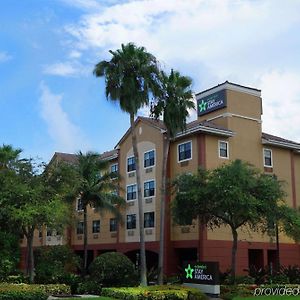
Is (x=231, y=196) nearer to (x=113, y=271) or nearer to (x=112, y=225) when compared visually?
(x=113, y=271)

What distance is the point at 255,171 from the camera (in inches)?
1256

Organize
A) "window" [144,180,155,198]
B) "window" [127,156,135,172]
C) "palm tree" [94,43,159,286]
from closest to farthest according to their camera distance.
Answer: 1. "palm tree" [94,43,159,286]
2. "window" [144,180,155,198]
3. "window" [127,156,135,172]

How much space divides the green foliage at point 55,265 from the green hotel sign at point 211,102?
17300 mm

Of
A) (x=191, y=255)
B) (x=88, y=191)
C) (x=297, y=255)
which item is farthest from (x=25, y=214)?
(x=297, y=255)

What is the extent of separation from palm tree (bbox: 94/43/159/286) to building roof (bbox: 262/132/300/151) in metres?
15.6

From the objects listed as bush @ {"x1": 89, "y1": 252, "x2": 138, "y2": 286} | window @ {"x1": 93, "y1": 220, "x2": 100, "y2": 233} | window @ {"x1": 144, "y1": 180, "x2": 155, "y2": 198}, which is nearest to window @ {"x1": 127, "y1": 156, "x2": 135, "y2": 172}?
window @ {"x1": 144, "y1": 180, "x2": 155, "y2": 198}

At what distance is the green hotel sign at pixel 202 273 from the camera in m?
26.2

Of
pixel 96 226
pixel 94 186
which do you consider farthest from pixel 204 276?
pixel 96 226

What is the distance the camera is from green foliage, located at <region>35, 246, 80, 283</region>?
3288 centimetres

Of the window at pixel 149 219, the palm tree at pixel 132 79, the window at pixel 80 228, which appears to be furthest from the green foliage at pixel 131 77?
the window at pixel 80 228

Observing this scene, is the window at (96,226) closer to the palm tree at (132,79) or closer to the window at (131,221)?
the window at (131,221)

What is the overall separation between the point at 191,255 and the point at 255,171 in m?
16.0

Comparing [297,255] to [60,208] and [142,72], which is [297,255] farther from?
[60,208]

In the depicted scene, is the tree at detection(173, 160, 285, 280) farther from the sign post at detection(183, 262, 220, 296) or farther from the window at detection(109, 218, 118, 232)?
the window at detection(109, 218, 118, 232)
